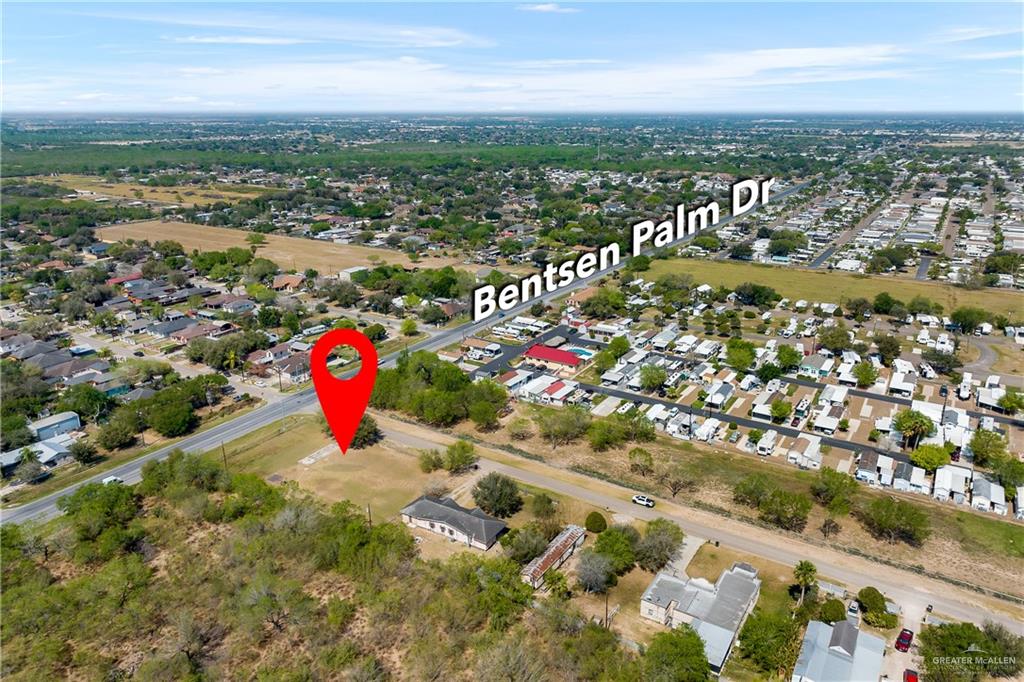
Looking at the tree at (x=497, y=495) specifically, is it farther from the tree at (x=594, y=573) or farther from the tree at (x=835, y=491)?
the tree at (x=835, y=491)

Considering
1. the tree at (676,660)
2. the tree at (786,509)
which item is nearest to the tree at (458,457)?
the tree at (676,660)

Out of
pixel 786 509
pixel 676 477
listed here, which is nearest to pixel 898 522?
pixel 786 509

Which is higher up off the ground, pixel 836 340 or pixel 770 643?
pixel 836 340

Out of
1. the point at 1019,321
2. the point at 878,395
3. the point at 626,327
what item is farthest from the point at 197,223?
the point at 1019,321

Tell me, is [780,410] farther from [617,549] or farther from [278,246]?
[278,246]

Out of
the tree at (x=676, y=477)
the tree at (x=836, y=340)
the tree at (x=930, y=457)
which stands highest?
the tree at (x=836, y=340)

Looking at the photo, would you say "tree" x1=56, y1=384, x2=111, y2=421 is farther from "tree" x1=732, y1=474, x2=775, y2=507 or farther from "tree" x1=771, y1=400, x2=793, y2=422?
"tree" x1=771, y1=400, x2=793, y2=422
